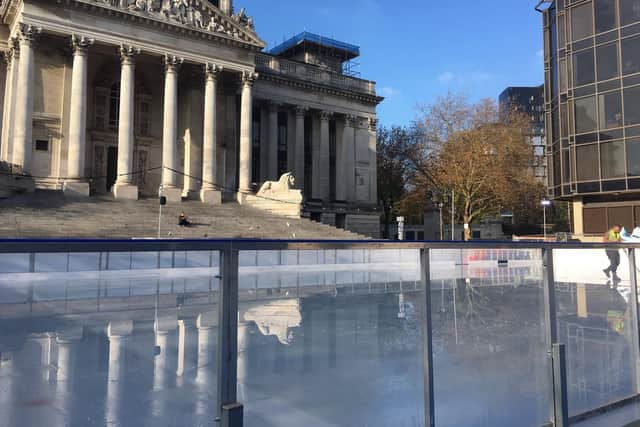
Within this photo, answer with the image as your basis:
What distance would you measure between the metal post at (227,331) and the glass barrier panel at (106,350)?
0.25ft

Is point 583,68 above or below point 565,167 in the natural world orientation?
above

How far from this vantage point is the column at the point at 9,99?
3095cm

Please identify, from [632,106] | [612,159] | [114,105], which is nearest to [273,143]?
[114,105]

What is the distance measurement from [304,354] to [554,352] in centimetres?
315

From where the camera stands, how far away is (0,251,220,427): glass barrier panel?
381 cm

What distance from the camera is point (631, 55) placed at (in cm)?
3569

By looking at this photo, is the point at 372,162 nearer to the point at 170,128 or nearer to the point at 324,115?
the point at 324,115

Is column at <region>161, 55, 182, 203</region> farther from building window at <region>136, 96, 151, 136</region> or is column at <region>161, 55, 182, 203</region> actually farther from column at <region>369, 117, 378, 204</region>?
column at <region>369, 117, 378, 204</region>

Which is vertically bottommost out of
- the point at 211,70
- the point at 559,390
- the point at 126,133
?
the point at 559,390

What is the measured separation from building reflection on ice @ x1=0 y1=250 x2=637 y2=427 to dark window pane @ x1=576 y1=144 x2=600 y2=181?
110 feet

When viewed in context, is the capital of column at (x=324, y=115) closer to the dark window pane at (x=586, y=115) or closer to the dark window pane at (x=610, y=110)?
the dark window pane at (x=586, y=115)

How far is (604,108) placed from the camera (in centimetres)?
3728

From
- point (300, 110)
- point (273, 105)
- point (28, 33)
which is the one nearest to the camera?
point (28, 33)

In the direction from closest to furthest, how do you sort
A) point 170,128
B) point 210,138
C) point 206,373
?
point 206,373 → point 170,128 → point 210,138
